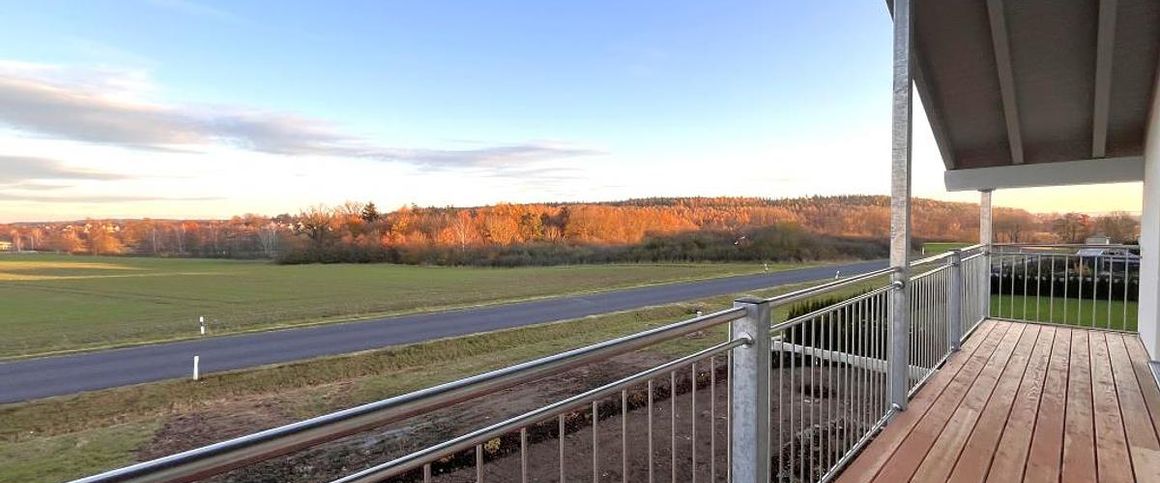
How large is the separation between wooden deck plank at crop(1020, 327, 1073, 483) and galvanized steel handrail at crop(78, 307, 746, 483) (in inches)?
103

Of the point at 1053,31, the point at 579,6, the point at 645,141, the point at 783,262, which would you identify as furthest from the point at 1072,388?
the point at 783,262

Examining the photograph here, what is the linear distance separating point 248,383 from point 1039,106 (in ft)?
52.2

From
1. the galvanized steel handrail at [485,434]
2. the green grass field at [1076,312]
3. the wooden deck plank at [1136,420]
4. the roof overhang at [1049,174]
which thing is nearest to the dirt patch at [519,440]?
the wooden deck plank at [1136,420]

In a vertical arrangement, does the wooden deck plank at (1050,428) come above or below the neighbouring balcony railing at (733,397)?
below

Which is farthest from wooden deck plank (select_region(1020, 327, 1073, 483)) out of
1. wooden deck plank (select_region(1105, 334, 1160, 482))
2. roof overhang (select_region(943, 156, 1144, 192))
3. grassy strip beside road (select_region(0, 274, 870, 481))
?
grassy strip beside road (select_region(0, 274, 870, 481))

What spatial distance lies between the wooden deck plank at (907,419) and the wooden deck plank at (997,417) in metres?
0.20

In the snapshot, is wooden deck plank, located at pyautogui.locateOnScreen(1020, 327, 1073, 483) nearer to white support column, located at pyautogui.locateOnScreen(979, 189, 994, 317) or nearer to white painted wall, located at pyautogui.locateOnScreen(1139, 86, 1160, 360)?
white painted wall, located at pyautogui.locateOnScreen(1139, 86, 1160, 360)

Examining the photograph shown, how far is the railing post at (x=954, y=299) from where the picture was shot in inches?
192

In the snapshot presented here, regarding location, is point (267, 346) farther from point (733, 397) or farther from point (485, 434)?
point (485, 434)

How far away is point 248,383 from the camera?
1370 centimetres

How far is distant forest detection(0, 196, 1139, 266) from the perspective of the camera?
1789 inches

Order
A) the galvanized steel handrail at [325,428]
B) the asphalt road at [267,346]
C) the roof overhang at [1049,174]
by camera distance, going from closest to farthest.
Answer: the galvanized steel handrail at [325,428] → the roof overhang at [1049,174] → the asphalt road at [267,346]

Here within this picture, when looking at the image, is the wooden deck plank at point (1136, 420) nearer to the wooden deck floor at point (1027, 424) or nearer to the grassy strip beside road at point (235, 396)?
the wooden deck floor at point (1027, 424)

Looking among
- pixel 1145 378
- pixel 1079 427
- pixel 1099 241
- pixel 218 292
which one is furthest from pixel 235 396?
pixel 218 292
